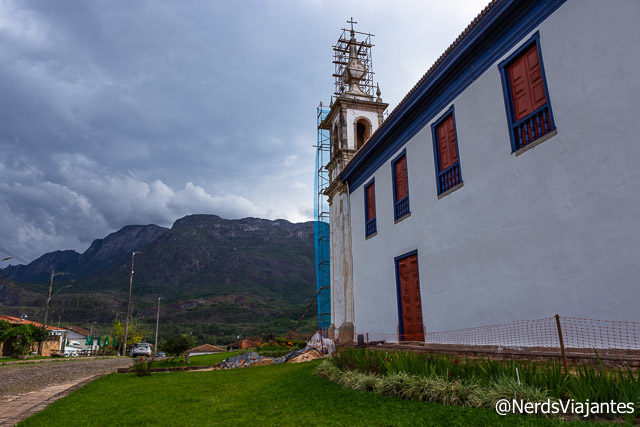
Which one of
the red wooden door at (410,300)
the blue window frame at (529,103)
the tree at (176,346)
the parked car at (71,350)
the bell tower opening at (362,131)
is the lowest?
the parked car at (71,350)

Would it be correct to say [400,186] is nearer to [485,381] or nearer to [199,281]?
[485,381]

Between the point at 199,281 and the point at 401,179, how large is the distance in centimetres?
9537

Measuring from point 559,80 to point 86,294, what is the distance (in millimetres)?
A: 93285

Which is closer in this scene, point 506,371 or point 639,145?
point 506,371

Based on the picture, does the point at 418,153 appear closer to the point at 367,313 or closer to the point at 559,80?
the point at 559,80

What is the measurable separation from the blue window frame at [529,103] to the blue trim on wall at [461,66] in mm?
311

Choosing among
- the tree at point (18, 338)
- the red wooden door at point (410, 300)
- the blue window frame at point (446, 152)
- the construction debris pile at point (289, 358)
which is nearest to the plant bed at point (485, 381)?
the red wooden door at point (410, 300)

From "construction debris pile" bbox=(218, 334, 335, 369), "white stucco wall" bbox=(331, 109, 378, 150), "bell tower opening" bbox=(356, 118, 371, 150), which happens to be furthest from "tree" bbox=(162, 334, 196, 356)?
"bell tower opening" bbox=(356, 118, 371, 150)

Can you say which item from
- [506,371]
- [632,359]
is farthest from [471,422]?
[632,359]

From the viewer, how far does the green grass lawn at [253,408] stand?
4676 mm

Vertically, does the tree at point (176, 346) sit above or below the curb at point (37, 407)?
above

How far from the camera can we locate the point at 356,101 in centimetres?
2053

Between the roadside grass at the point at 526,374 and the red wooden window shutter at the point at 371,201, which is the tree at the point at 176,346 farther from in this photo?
the roadside grass at the point at 526,374

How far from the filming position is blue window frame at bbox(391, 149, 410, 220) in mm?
12492
